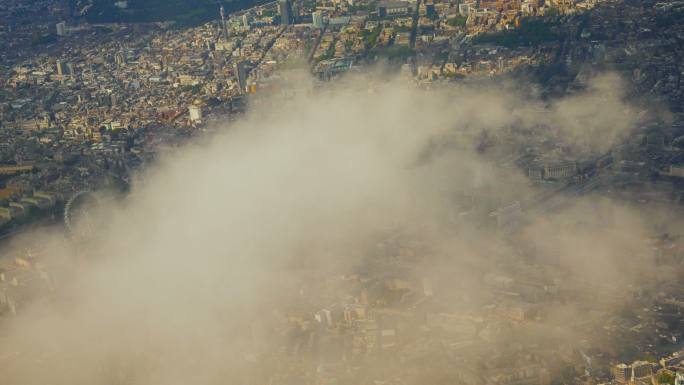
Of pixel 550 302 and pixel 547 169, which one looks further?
pixel 547 169

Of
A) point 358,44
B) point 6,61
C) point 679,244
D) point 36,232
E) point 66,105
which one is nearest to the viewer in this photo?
point 679,244

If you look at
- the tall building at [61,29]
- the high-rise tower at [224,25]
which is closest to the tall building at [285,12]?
the high-rise tower at [224,25]

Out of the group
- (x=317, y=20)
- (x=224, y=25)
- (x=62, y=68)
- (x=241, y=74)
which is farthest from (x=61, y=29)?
(x=241, y=74)

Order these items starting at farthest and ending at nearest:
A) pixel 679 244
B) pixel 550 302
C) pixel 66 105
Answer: pixel 66 105 < pixel 679 244 < pixel 550 302

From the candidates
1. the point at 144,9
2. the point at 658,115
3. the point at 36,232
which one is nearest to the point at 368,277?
the point at 36,232

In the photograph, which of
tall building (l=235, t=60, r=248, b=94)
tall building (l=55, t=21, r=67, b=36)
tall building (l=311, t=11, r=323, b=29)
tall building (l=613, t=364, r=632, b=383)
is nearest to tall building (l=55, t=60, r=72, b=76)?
tall building (l=55, t=21, r=67, b=36)

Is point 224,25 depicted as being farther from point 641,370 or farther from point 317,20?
point 641,370

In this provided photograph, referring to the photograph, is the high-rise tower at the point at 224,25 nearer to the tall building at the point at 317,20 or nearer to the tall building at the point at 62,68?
the tall building at the point at 317,20

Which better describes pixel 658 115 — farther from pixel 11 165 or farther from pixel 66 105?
pixel 66 105
